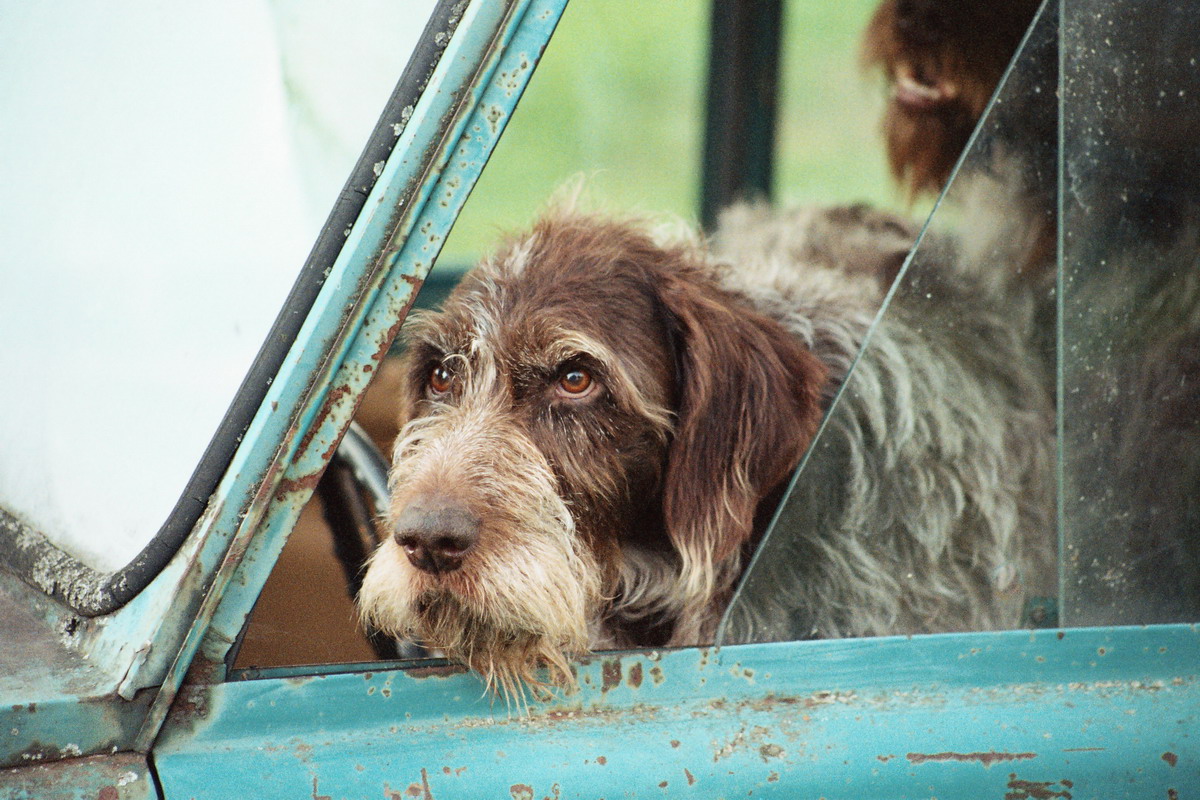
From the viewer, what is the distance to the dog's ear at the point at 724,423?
1.93 metres

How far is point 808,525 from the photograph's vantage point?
1577mm

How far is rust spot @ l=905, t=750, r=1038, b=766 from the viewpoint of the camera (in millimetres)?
1390

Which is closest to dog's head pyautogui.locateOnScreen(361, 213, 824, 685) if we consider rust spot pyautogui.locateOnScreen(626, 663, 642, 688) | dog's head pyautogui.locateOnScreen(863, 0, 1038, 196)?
rust spot pyautogui.locateOnScreen(626, 663, 642, 688)

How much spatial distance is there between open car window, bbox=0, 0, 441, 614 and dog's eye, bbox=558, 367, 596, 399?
2.57 ft

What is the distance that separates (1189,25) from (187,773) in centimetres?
156

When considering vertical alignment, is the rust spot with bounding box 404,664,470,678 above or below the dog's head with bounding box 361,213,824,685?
below

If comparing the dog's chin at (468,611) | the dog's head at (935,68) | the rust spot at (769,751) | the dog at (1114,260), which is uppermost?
the dog's head at (935,68)

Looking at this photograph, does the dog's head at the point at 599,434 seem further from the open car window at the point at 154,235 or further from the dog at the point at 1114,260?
the dog at the point at 1114,260

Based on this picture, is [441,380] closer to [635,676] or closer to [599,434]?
[599,434]

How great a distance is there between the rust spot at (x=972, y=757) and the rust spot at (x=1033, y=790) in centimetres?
2

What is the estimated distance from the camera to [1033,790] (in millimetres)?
1403

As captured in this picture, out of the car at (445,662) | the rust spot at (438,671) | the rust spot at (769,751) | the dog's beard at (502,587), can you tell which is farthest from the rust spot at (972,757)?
the rust spot at (438,671)

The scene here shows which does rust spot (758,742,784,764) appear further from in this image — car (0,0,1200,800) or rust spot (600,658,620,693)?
rust spot (600,658,620,693)

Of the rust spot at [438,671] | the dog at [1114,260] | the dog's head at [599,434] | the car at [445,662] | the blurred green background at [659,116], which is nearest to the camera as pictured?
the car at [445,662]
